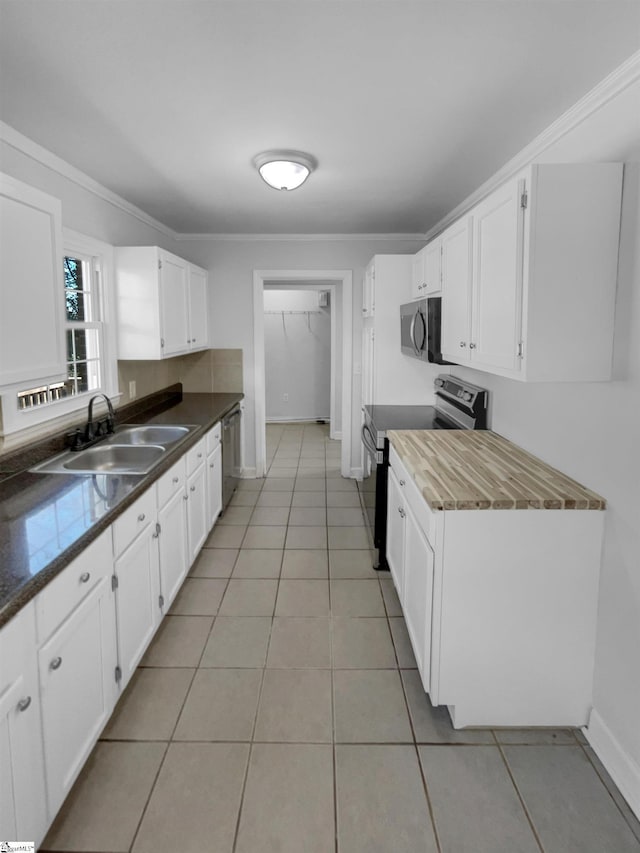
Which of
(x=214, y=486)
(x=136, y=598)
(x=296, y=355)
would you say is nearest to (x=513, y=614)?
(x=136, y=598)

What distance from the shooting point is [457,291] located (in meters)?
2.79

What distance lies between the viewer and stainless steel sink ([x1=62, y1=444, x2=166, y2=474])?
9.14ft

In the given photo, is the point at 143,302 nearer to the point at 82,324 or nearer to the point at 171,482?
the point at 82,324

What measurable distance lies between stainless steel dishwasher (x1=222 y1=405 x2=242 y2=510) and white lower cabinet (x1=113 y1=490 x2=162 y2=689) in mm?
1760

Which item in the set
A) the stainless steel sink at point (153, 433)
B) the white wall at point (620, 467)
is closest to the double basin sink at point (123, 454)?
the stainless steel sink at point (153, 433)

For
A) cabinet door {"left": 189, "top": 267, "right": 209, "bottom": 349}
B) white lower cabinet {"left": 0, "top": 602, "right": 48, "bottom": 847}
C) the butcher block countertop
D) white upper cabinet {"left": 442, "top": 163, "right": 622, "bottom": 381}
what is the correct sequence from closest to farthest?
1. white lower cabinet {"left": 0, "top": 602, "right": 48, "bottom": 847}
2. white upper cabinet {"left": 442, "top": 163, "right": 622, "bottom": 381}
3. the butcher block countertop
4. cabinet door {"left": 189, "top": 267, "right": 209, "bottom": 349}

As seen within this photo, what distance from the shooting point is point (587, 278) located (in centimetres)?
186

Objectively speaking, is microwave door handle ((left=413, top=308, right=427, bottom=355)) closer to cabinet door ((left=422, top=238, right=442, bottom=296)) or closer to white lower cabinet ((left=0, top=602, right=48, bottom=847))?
cabinet door ((left=422, top=238, right=442, bottom=296))

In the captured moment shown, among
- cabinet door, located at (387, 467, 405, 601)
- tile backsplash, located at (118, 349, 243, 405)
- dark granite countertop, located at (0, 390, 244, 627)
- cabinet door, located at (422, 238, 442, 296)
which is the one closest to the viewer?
dark granite countertop, located at (0, 390, 244, 627)

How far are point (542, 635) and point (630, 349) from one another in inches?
42.2

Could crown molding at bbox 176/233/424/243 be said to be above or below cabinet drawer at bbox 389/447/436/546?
above

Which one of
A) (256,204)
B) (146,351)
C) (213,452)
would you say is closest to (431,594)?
(213,452)

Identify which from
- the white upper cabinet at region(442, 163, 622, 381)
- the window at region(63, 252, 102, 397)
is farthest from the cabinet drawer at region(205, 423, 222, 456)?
the white upper cabinet at region(442, 163, 622, 381)

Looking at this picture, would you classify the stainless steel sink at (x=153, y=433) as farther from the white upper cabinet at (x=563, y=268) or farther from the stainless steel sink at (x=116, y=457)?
the white upper cabinet at (x=563, y=268)
